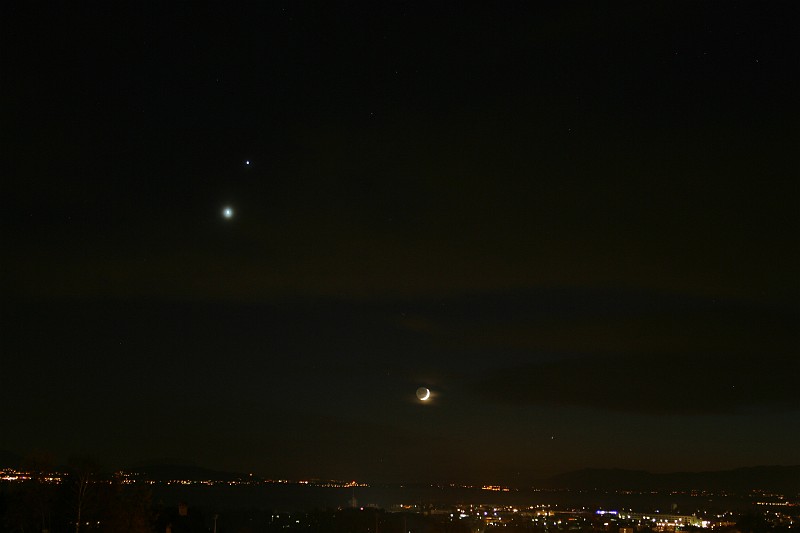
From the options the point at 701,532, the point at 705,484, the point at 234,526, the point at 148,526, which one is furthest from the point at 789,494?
the point at 148,526

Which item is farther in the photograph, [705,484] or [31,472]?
[705,484]

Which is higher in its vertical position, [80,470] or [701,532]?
[80,470]

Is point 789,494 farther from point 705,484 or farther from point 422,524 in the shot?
point 422,524

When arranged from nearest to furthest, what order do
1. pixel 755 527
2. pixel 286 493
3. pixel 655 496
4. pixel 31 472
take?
1. pixel 31 472
2. pixel 755 527
3. pixel 286 493
4. pixel 655 496

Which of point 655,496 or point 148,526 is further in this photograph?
point 655,496

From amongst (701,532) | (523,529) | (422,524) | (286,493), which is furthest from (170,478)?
(701,532)

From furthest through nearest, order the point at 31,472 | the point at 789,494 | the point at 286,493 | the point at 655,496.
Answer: the point at 655,496 < the point at 286,493 < the point at 789,494 < the point at 31,472

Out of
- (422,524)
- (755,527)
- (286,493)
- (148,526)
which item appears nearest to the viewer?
(148,526)

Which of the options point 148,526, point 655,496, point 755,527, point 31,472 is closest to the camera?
point 31,472

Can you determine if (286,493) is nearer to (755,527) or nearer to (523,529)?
(523,529)
